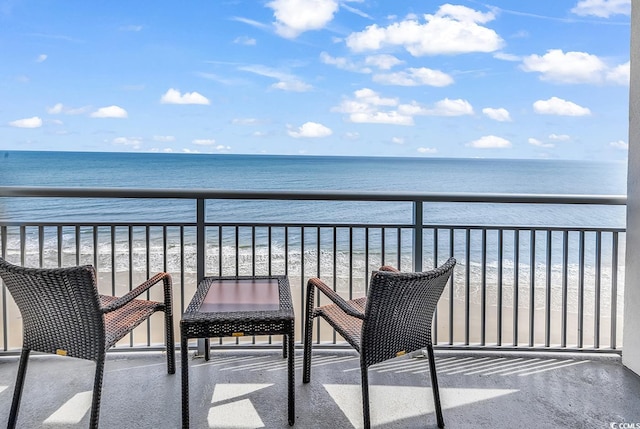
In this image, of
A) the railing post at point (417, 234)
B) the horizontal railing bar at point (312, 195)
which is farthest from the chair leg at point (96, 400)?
the railing post at point (417, 234)

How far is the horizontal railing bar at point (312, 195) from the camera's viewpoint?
254 cm

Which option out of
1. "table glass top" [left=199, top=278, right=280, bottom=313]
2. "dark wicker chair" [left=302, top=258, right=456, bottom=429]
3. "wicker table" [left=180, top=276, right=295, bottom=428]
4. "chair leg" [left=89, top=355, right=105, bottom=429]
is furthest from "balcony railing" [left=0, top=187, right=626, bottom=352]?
"chair leg" [left=89, top=355, right=105, bottom=429]

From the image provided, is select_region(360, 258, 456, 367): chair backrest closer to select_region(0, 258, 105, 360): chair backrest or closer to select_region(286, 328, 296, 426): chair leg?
select_region(286, 328, 296, 426): chair leg

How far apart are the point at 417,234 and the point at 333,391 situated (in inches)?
41.1

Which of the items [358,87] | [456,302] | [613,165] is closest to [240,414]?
[456,302]

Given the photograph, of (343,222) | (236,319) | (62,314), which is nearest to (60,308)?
(62,314)

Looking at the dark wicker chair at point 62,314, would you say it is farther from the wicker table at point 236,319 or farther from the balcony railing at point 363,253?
the balcony railing at point 363,253

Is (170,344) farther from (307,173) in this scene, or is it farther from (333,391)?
(307,173)

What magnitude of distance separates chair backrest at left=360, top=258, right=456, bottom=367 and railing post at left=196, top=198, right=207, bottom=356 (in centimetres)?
126

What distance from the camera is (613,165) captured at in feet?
78.8

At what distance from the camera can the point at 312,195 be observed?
8.75 feet

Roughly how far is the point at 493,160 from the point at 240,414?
24761 mm

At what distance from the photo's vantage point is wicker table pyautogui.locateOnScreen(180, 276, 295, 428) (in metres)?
1.89

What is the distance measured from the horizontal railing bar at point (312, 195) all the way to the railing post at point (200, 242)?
0.31 feet
